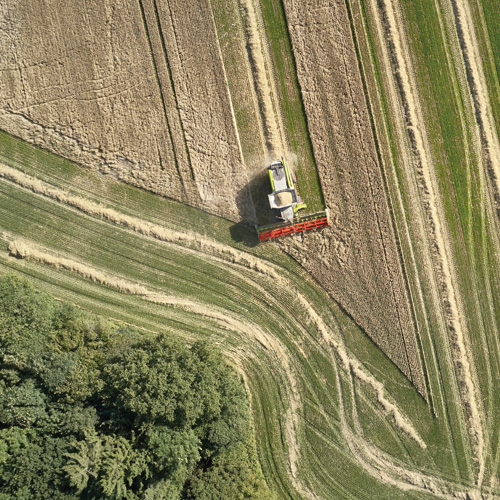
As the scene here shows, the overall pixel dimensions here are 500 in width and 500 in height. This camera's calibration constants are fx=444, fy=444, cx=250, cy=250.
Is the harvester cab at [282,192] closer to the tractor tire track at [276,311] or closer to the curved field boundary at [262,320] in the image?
the curved field boundary at [262,320]

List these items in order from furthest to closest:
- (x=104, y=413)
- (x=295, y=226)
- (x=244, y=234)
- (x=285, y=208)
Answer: (x=244, y=234)
(x=295, y=226)
(x=285, y=208)
(x=104, y=413)

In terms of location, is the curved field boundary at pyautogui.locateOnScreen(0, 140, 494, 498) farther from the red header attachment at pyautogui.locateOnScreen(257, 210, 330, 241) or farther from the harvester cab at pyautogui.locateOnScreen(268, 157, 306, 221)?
the harvester cab at pyautogui.locateOnScreen(268, 157, 306, 221)

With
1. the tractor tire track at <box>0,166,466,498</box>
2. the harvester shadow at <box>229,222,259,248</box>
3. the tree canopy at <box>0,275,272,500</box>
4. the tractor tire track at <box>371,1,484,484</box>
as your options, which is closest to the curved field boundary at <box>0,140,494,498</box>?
the tractor tire track at <box>0,166,466,498</box>

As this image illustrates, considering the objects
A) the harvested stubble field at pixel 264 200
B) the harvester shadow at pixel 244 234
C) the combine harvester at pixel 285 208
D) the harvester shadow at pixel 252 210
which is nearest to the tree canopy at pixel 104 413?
the harvested stubble field at pixel 264 200

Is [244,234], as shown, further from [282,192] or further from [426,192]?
[426,192]

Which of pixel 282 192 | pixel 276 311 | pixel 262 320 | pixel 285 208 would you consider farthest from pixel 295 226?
pixel 262 320

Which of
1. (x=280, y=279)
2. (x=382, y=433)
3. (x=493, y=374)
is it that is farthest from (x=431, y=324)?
(x=280, y=279)
